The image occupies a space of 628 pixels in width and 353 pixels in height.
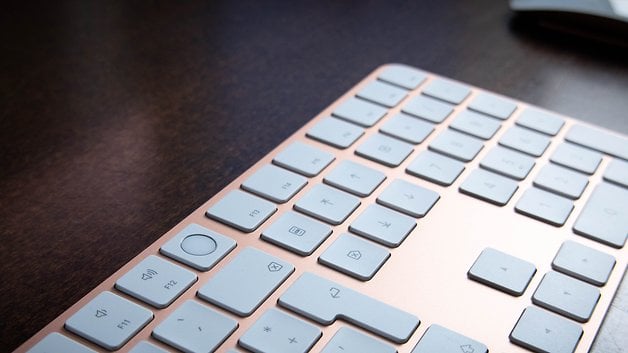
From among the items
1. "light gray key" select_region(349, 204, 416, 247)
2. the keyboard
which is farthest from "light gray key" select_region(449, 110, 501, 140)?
"light gray key" select_region(349, 204, 416, 247)

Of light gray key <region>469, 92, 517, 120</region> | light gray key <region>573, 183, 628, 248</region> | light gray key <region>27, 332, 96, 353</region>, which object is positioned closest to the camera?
light gray key <region>27, 332, 96, 353</region>

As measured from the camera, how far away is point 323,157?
1.62 ft

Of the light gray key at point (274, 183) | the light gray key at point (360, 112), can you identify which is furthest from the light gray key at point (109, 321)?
the light gray key at point (360, 112)

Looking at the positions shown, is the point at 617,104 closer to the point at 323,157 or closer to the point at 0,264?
the point at 323,157

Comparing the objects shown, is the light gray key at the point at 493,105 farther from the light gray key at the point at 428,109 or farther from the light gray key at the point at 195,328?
the light gray key at the point at 195,328

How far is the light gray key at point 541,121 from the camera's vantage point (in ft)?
1.80

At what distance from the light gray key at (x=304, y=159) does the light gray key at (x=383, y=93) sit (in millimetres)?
82

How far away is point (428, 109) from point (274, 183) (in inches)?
5.7

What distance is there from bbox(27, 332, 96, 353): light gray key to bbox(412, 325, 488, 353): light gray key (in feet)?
0.46

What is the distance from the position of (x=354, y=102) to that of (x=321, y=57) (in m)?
0.11

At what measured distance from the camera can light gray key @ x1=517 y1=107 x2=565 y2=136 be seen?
1.80 feet

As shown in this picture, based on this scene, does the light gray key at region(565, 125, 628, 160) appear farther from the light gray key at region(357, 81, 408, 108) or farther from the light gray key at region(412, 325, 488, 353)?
the light gray key at region(412, 325, 488, 353)

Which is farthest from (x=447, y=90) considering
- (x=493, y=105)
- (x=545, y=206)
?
(x=545, y=206)

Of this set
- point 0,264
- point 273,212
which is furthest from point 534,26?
point 0,264
